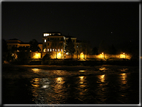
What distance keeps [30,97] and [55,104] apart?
7.25ft

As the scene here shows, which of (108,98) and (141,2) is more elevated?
(141,2)

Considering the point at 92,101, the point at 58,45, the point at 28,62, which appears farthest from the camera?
the point at 58,45

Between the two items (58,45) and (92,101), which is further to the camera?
(58,45)

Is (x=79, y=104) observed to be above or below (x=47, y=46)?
below

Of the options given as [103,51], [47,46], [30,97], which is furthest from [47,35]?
[30,97]

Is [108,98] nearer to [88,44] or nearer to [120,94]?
[120,94]

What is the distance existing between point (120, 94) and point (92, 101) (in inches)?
101

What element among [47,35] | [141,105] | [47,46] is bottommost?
[141,105]

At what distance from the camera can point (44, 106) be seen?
356 inches

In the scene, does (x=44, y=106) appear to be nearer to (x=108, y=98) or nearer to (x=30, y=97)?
(x=30, y=97)

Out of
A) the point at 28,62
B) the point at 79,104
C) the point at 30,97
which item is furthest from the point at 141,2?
the point at 28,62

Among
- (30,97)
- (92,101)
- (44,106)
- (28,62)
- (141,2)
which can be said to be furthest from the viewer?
(28,62)

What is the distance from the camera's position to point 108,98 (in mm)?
10328

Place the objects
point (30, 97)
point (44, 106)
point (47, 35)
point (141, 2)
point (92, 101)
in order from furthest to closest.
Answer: point (47, 35) → point (141, 2) → point (30, 97) → point (92, 101) → point (44, 106)
